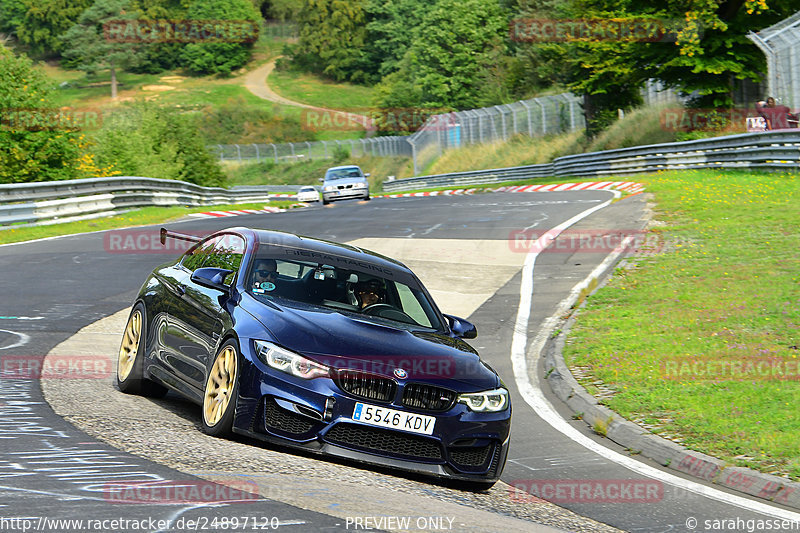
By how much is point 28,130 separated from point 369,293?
25.2 meters

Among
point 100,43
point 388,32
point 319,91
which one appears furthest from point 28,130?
point 100,43

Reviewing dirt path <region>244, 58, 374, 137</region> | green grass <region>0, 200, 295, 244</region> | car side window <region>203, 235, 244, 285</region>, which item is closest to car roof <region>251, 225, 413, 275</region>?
car side window <region>203, 235, 244, 285</region>

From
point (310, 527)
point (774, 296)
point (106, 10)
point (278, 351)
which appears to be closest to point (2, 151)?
point (774, 296)

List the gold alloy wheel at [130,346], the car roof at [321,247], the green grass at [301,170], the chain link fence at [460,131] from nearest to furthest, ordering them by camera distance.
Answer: the car roof at [321,247]
the gold alloy wheel at [130,346]
the chain link fence at [460,131]
the green grass at [301,170]

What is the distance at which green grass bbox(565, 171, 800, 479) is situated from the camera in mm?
8641

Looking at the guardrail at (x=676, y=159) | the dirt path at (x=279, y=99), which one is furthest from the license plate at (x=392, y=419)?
the dirt path at (x=279, y=99)

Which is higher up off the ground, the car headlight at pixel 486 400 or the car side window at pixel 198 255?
the car side window at pixel 198 255

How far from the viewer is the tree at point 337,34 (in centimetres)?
14688

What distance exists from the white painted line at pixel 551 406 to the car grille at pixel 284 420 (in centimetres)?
284

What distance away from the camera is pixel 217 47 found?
15500 centimetres

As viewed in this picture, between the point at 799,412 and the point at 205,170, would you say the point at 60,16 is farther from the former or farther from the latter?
the point at 799,412

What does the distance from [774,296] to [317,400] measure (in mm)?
8683

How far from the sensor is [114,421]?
285 inches

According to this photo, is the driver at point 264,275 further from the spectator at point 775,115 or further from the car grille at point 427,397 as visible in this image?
the spectator at point 775,115
